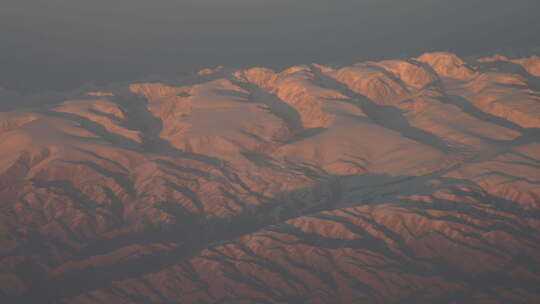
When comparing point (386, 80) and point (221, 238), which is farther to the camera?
point (386, 80)

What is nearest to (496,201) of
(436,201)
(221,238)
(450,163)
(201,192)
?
(436,201)

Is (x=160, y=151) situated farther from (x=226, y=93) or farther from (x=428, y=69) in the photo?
(x=428, y=69)

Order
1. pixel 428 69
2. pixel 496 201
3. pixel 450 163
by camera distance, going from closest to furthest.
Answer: pixel 496 201 < pixel 450 163 < pixel 428 69

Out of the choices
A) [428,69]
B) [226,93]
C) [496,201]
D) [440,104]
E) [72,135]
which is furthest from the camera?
[428,69]

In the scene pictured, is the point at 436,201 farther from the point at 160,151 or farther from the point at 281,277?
the point at 160,151

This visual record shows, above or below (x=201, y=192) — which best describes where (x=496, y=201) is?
above

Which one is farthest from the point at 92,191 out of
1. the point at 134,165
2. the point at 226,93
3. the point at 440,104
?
the point at 440,104
